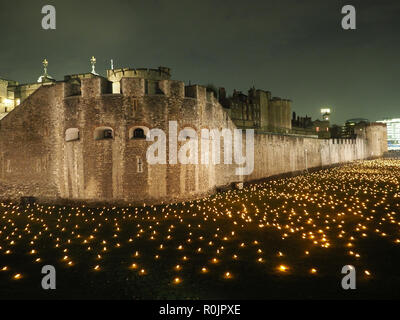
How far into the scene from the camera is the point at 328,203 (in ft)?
47.8

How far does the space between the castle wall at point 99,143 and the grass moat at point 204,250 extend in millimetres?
1284

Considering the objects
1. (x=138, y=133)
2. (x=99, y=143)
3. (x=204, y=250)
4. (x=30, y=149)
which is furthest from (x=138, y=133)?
(x=204, y=250)

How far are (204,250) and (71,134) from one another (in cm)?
1047

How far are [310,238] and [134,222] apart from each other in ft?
21.0

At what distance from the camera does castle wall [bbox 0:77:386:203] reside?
47.7 feet

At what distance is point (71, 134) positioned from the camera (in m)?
15.4

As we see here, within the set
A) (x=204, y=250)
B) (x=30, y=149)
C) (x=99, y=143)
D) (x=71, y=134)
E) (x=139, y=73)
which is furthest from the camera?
(x=139, y=73)

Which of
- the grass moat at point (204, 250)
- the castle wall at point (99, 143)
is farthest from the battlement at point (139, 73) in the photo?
the grass moat at point (204, 250)

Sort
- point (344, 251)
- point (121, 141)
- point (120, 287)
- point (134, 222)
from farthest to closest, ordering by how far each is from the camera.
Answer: point (121, 141) < point (134, 222) < point (344, 251) < point (120, 287)

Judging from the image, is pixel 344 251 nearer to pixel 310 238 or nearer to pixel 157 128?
pixel 310 238

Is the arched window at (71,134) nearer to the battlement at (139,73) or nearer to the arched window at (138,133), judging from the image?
the arched window at (138,133)

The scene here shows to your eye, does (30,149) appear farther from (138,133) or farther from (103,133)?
(138,133)

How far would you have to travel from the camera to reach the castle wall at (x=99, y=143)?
47.7 ft
